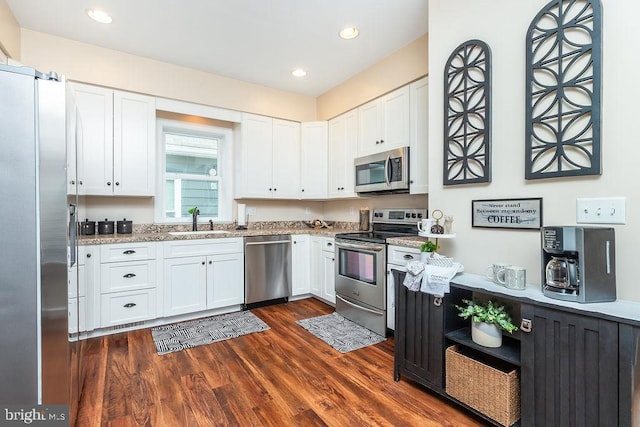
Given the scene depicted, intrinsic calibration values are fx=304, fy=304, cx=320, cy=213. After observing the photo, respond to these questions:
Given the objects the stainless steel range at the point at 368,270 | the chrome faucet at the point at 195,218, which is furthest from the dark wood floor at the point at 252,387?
the chrome faucet at the point at 195,218

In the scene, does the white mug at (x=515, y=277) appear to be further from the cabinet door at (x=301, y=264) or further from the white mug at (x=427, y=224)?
the cabinet door at (x=301, y=264)

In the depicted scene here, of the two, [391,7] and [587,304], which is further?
[391,7]

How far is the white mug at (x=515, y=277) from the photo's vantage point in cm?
156

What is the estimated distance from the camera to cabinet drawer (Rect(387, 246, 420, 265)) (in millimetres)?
2464

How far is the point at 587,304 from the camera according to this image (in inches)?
51.4

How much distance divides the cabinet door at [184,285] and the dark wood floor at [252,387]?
1.40ft

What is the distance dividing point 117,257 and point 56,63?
188 cm

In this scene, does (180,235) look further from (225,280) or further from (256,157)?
(256,157)

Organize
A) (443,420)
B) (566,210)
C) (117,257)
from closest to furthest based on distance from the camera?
(566,210)
(443,420)
(117,257)

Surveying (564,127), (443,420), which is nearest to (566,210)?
(564,127)

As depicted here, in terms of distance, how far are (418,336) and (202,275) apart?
225 cm

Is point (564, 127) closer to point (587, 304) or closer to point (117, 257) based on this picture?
point (587, 304)

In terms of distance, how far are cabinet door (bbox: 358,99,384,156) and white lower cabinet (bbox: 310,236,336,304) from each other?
1114mm

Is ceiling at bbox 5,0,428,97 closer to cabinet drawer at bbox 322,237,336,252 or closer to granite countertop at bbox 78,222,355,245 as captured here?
granite countertop at bbox 78,222,355,245
